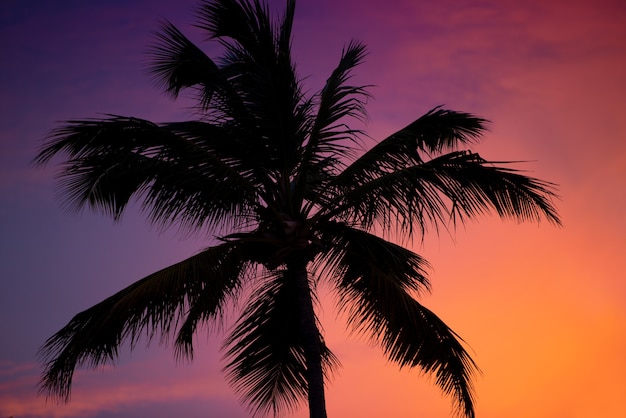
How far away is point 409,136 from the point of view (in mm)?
13094

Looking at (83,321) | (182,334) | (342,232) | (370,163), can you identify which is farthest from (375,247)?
(83,321)

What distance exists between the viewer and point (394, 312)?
1240 centimetres

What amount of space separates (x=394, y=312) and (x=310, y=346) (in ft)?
5.40

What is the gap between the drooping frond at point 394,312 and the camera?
40.8ft

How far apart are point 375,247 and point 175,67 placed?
536 cm

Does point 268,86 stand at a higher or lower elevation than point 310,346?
higher

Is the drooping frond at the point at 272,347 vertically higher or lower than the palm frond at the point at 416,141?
lower

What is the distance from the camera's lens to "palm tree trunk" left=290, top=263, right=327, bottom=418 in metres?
12.5

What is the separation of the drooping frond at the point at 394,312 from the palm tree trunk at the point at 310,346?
671 millimetres

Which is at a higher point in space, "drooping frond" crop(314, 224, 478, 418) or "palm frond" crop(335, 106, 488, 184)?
"palm frond" crop(335, 106, 488, 184)

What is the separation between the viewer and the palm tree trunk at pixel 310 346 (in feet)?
41.0

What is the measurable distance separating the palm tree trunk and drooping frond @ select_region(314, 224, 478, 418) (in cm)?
67

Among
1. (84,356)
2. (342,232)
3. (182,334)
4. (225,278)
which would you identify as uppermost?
(342,232)

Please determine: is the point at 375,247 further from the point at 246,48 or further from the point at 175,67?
the point at 175,67
